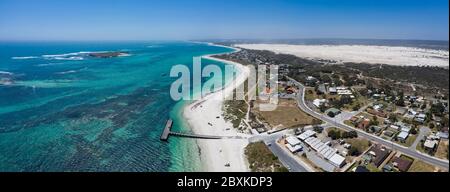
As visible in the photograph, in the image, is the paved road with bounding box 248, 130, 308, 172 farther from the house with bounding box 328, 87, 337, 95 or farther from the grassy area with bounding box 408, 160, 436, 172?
the house with bounding box 328, 87, 337, 95

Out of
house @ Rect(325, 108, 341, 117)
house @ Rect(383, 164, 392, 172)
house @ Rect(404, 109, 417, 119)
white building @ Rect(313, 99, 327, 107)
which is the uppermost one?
white building @ Rect(313, 99, 327, 107)

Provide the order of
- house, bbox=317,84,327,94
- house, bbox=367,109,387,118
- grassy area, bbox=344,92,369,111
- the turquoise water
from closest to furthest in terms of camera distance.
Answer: the turquoise water → house, bbox=367,109,387,118 → grassy area, bbox=344,92,369,111 → house, bbox=317,84,327,94

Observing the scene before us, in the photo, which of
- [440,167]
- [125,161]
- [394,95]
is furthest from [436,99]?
[125,161]

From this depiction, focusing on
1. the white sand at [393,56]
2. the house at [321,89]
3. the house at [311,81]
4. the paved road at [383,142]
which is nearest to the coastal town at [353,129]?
the paved road at [383,142]

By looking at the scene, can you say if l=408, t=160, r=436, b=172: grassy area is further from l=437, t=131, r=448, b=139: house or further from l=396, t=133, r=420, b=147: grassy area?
l=437, t=131, r=448, b=139: house

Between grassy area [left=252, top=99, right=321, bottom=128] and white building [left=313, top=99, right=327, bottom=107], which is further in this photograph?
white building [left=313, top=99, right=327, bottom=107]

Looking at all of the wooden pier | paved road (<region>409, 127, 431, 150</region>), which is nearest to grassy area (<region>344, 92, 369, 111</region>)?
paved road (<region>409, 127, 431, 150</region>)

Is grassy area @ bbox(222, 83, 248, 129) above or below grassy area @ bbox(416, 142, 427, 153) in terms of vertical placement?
above

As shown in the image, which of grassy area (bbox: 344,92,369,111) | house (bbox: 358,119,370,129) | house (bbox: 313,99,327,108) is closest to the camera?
house (bbox: 358,119,370,129)

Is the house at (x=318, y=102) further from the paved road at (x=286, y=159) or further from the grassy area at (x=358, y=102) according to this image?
the paved road at (x=286, y=159)
